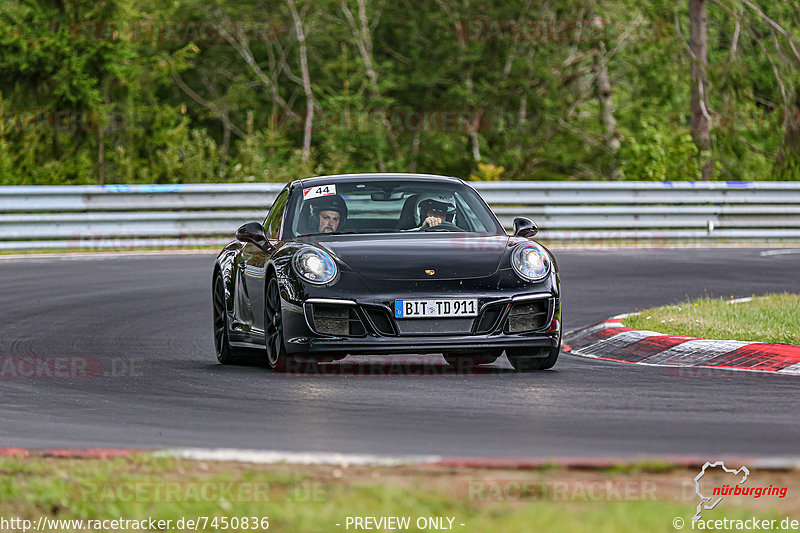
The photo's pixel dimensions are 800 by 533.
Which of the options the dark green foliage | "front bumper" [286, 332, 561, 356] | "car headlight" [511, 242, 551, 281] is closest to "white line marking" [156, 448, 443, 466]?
"front bumper" [286, 332, 561, 356]

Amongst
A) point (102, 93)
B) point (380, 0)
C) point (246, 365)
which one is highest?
point (380, 0)

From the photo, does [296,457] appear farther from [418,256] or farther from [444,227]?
[444,227]

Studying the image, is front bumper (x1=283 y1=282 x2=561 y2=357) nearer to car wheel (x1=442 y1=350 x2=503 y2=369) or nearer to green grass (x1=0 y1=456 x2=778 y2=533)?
car wheel (x1=442 y1=350 x2=503 y2=369)

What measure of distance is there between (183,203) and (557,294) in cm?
1343

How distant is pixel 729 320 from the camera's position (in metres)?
11.6

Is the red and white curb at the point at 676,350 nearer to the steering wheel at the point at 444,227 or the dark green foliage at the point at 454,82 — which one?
the steering wheel at the point at 444,227

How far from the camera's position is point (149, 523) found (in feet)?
16.1

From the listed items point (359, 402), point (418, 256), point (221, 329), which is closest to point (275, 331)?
point (418, 256)

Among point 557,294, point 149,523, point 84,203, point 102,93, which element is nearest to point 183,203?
point 84,203

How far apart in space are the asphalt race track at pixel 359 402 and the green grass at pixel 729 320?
854 mm

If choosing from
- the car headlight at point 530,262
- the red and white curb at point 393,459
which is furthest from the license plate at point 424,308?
the red and white curb at point 393,459

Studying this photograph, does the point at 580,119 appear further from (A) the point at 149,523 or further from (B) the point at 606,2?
(A) the point at 149,523

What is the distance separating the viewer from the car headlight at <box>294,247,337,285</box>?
934cm

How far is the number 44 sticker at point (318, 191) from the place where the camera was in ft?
35.2
